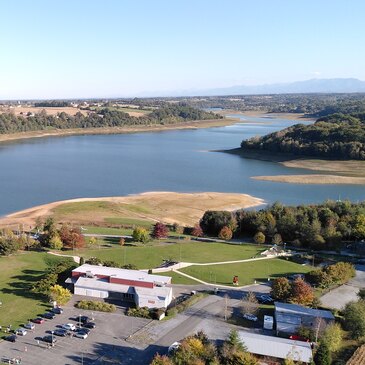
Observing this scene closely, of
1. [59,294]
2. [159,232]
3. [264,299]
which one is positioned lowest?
[264,299]

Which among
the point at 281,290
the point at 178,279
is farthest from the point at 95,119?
the point at 281,290

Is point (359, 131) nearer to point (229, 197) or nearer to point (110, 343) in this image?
point (229, 197)

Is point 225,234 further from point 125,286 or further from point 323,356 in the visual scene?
point 323,356

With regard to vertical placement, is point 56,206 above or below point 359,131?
below

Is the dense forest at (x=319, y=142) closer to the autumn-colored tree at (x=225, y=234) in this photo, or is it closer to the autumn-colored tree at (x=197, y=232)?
the autumn-colored tree at (x=225, y=234)

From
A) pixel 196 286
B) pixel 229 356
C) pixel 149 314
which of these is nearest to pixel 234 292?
pixel 196 286

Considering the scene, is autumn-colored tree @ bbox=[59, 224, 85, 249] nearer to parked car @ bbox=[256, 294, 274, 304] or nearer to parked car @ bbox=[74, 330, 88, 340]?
parked car @ bbox=[74, 330, 88, 340]

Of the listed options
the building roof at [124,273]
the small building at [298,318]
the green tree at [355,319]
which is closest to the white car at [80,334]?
the building roof at [124,273]
